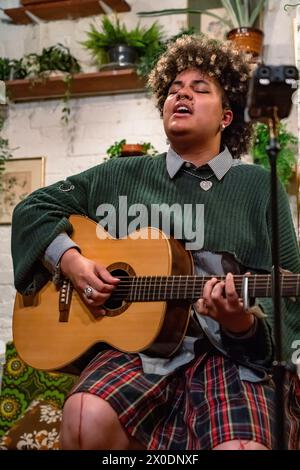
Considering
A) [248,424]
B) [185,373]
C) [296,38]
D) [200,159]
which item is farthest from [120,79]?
[248,424]

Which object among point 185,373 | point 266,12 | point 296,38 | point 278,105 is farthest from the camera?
point 266,12

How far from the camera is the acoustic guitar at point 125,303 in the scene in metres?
1.76

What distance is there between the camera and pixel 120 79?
3.77 meters

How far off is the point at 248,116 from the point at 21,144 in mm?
2818

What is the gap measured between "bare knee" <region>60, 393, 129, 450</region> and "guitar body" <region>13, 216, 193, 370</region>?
0.23 metres

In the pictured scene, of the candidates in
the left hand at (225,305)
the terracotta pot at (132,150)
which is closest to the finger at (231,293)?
the left hand at (225,305)

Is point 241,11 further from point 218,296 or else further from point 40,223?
point 218,296

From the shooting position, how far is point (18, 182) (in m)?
3.97

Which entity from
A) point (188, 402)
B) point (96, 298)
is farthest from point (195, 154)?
point (188, 402)

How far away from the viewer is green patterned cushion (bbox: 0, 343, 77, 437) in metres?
2.90

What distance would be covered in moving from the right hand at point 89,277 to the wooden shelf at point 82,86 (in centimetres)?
201

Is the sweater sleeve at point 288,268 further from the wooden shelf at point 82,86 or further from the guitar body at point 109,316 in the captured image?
the wooden shelf at point 82,86

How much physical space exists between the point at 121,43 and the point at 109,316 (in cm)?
230
